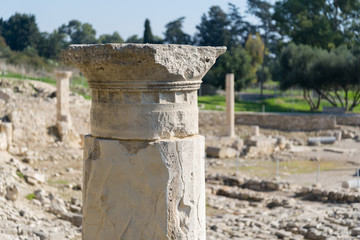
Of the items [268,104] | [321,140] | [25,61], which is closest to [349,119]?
[321,140]

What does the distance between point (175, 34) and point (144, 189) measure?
45.7 meters

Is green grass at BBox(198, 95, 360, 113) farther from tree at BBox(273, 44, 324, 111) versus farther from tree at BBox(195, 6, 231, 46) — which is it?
tree at BBox(195, 6, 231, 46)

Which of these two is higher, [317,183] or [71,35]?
[71,35]

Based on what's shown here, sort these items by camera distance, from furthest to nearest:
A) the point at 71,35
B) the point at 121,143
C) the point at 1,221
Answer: the point at 71,35, the point at 1,221, the point at 121,143

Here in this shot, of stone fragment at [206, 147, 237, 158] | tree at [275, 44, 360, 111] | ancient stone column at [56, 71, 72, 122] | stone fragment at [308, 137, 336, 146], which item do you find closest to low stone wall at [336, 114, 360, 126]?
tree at [275, 44, 360, 111]

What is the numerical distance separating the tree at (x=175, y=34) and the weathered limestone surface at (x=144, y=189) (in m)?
44.8

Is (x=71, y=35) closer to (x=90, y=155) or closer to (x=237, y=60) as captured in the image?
(x=237, y=60)

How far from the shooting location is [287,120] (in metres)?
28.3

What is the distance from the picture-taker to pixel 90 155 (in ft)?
13.3

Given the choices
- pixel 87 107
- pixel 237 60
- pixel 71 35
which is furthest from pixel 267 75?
pixel 71 35

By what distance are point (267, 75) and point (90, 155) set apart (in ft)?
145

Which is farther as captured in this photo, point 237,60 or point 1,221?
point 237,60

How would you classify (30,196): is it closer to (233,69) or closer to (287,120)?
(287,120)

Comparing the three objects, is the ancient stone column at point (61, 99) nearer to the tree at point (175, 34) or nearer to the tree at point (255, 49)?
the tree at point (175, 34)
